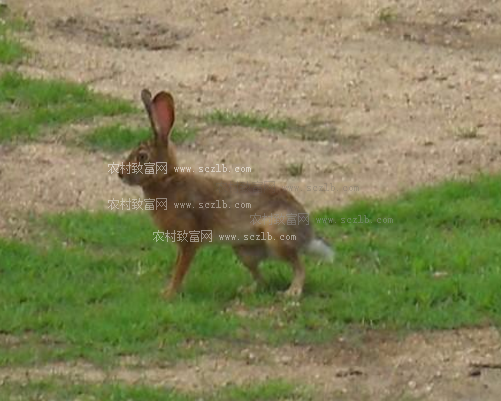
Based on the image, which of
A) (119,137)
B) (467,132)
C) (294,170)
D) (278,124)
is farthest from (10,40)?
(467,132)

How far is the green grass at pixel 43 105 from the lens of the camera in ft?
37.6

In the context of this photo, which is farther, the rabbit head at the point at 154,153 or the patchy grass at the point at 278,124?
the patchy grass at the point at 278,124

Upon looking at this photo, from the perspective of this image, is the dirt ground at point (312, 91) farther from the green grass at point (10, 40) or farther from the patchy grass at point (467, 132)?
the green grass at point (10, 40)

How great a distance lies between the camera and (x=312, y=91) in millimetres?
12523

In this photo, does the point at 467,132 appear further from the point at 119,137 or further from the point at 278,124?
the point at 119,137

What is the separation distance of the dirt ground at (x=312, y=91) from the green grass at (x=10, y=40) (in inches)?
4.9

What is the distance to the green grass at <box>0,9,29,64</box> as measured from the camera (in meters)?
12.8

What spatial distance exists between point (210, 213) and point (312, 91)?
4.32 metres

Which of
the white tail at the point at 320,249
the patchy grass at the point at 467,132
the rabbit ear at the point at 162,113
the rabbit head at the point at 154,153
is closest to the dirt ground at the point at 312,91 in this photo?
the patchy grass at the point at 467,132

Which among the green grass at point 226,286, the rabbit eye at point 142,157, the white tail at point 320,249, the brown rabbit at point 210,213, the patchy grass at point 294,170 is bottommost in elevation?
the green grass at point 226,286

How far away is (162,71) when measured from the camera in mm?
12820

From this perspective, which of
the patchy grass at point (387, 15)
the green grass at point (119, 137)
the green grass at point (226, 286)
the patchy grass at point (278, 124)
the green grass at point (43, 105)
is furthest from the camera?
the patchy grass at point (387, 15)

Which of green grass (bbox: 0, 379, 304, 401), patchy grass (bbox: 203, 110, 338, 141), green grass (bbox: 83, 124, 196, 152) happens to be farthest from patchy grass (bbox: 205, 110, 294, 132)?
green grass (bbox: 0, 379, 304, 401)

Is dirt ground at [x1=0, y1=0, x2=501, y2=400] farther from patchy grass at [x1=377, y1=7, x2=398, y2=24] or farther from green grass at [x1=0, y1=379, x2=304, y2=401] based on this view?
green grass at [x1=0, y1=379, x2=304, y2=401]
